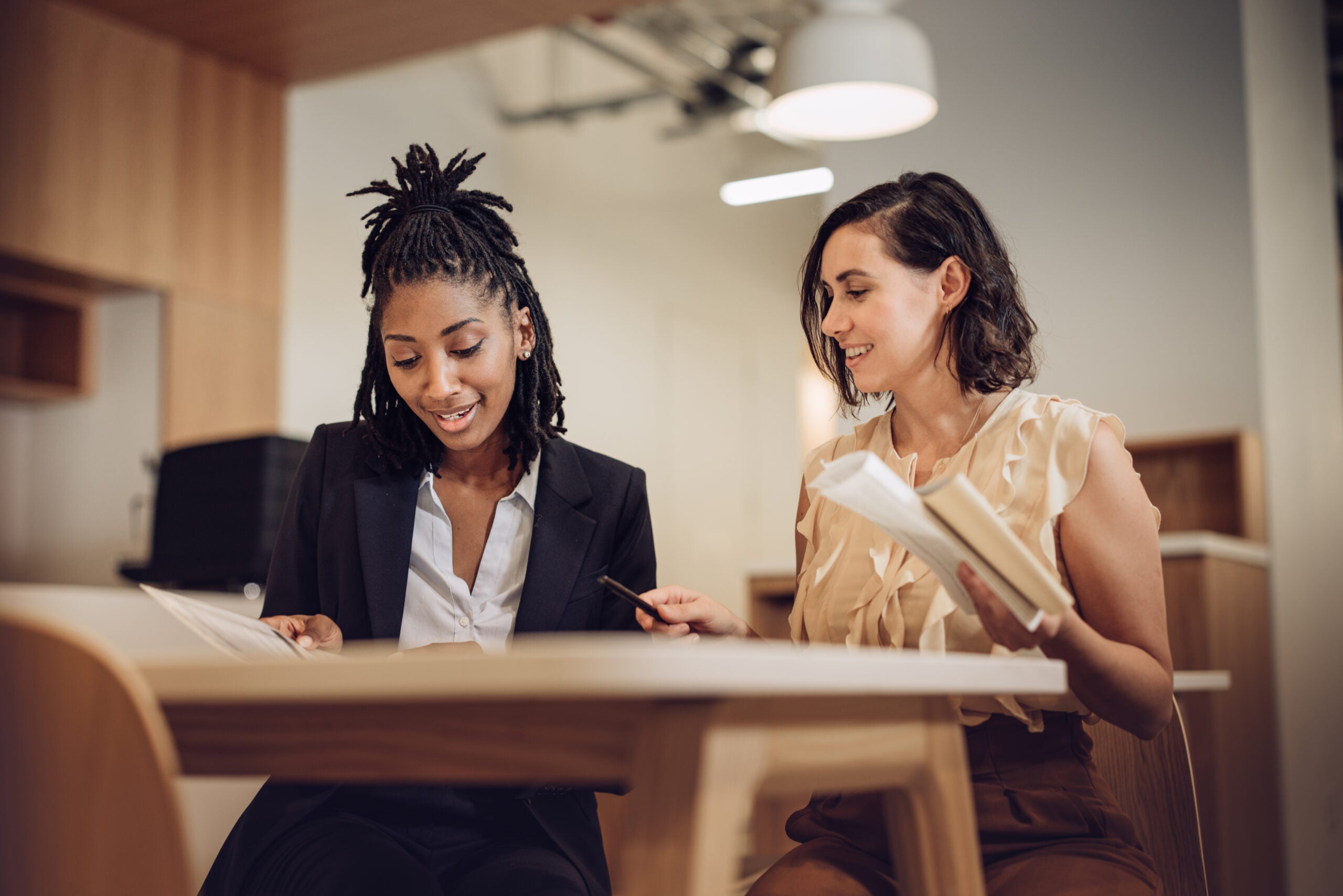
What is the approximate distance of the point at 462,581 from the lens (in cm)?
149

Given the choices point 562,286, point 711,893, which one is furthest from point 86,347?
point 711,893

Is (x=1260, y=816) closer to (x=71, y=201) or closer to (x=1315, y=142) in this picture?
(x=1315, y=142)

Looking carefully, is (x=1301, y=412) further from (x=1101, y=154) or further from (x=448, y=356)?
(x=448, y=356)

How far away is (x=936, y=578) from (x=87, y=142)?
3.85 metres

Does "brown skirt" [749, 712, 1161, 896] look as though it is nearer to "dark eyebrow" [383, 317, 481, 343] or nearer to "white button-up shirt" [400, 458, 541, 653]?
"white button-up shirt" [400, 458, 541, 653]

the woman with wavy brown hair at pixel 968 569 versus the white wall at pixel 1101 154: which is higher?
the white wall at pixel 1101 154

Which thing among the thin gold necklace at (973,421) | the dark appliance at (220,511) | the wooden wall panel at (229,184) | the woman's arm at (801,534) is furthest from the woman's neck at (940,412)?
the wooden wall panel at (229,184)

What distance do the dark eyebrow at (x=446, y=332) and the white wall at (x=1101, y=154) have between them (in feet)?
3.59

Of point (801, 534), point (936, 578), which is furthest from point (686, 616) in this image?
point (801, 534)

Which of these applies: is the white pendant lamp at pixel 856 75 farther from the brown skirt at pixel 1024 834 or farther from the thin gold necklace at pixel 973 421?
the brown skirt at pixel 1024 834

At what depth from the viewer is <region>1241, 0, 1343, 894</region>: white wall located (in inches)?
112

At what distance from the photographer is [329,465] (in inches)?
60.8

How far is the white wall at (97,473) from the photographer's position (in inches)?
173

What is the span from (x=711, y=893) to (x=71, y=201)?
409cm
